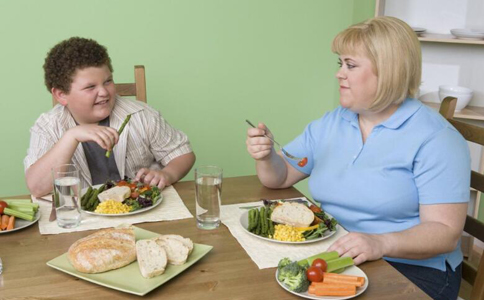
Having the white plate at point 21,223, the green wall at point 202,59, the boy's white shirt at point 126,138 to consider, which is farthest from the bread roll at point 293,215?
the green wall at point 202,59

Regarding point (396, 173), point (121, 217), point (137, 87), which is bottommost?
point (121, 217)

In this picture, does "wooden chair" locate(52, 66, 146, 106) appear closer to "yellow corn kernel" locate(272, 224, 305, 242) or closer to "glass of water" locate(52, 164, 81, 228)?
"glass of water" locate(52, 164, 81, 228)

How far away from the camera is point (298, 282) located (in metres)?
1.18

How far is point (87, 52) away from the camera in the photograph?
6.61ft

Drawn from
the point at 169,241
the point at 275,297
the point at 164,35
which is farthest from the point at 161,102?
the point at 275,297

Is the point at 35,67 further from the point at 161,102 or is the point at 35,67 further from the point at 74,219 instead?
the point at 74,219

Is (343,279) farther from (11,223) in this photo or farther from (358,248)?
(11,223)

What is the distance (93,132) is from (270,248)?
2.33 ft

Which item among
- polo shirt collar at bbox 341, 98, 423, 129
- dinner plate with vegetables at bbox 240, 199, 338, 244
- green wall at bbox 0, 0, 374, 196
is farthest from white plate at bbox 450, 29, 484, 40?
dinner plate with vegetables at bbox 240, 199, 338, 244

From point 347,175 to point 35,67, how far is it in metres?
1.84

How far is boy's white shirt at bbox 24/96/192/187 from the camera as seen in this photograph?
2.00 m

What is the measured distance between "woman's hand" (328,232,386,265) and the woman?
201mm

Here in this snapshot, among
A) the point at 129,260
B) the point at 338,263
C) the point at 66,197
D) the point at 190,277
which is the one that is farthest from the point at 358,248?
the point at 66,197

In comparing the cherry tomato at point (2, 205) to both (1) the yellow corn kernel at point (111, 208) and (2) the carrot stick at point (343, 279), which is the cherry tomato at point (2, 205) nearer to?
(1) the yellow corn kernel at point (111, 208)
